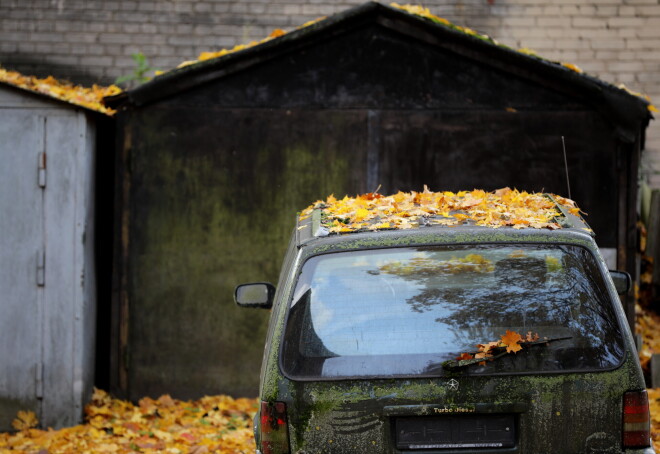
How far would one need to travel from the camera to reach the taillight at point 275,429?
3.72 meters

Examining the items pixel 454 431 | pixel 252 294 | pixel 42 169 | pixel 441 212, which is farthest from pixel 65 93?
pixel 454 431

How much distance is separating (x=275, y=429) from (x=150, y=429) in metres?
4.31

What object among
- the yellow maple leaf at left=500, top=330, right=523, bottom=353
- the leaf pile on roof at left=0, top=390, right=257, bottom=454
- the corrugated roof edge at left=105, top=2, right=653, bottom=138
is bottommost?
the leaf pile on roof at left=0, top=390, right=257, bottom=454

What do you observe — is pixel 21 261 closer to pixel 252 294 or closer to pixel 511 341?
pixel 252 294

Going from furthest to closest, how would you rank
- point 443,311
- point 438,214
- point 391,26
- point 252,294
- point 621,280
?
point 391,26 → point 252,294 → point 621,280 → point 438,214 → point 443,311

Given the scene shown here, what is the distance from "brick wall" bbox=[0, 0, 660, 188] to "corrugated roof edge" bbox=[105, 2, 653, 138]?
15.4 feet

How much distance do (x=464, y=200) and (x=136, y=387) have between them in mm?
4711

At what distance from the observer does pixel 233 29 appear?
1301 cm

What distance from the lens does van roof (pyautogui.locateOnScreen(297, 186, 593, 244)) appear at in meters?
4.14

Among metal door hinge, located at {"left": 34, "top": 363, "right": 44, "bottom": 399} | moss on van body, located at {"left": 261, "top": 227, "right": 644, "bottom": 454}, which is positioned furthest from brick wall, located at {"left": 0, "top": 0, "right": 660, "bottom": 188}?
moss on van body, located at {"left": 261, "top": 227, "right": 644, "bottom": 454}

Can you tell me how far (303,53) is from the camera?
8.59 metres

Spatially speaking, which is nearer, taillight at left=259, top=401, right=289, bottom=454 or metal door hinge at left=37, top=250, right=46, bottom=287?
taillight at left=259, top=401, right=289, bottom=454

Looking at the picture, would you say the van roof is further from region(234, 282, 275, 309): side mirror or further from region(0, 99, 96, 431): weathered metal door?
region(0, 99, 96, 431): weathered metal door

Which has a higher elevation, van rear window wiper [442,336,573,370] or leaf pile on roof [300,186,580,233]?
leaf pile on roof [300,186,580,233]
